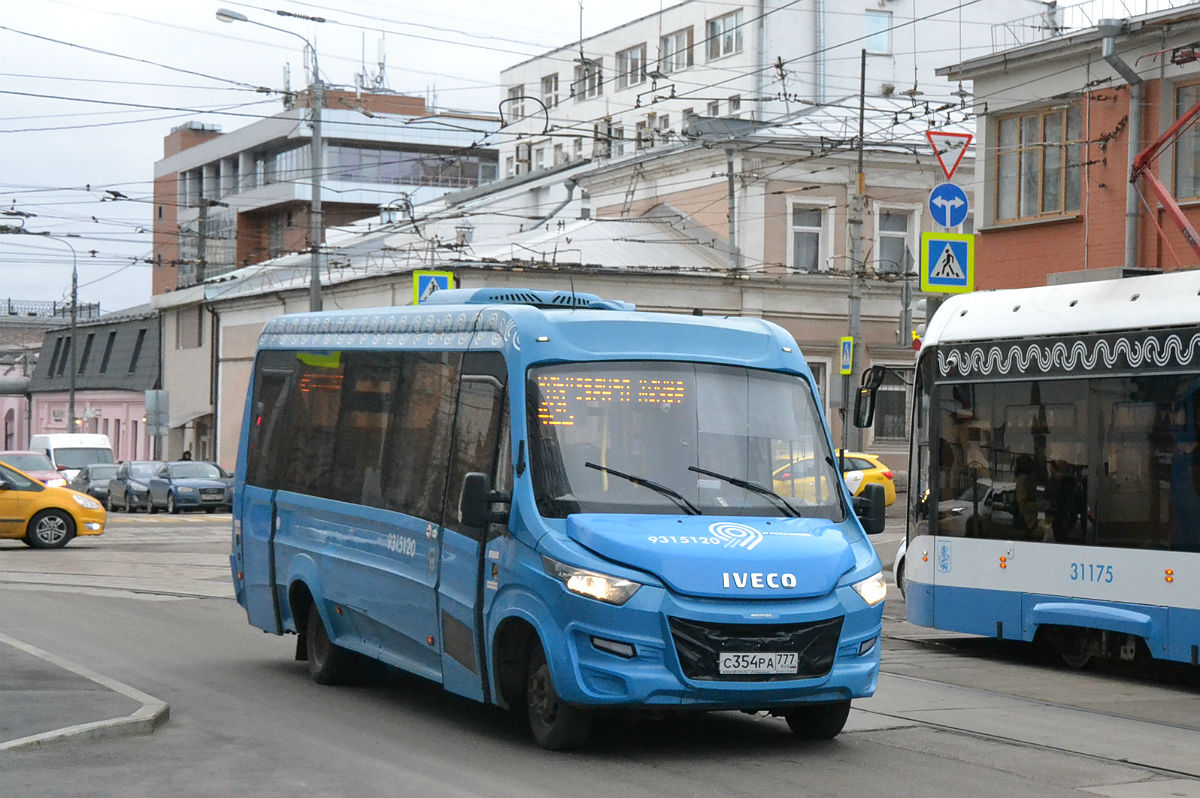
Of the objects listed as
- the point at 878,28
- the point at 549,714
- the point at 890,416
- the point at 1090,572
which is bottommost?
the point at 549,714

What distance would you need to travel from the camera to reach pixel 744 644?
8664 mm

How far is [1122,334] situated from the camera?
13.2m

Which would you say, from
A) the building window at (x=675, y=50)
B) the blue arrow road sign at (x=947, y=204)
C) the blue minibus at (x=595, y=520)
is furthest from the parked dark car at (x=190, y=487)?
the blue minibus at (x=595, y=520)

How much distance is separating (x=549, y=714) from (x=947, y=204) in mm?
13511

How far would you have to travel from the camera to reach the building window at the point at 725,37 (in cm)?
5944

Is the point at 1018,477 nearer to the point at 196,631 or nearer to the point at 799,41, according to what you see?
the point at 196,631

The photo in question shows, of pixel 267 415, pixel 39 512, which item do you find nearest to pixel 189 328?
pixel 39 512

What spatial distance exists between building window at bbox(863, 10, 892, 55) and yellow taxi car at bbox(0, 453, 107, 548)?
1514 inches

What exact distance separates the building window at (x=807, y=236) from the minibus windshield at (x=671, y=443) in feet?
122

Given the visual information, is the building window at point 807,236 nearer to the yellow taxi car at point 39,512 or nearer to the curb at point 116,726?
the yellow taxi car at point 39,512

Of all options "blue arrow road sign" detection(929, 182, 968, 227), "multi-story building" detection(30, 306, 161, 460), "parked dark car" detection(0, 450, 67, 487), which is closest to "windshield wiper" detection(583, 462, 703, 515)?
"blue arrow road sign" detection(929, 182, 968, 227)

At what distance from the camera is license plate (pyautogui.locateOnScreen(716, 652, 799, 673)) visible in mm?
8633

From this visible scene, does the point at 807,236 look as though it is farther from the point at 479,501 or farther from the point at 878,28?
the point at 479,501

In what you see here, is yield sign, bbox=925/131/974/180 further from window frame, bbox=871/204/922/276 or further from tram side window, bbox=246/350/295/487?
tram side window, bbox=246/350/295/487
